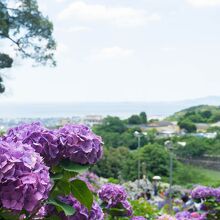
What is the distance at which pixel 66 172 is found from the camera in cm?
134

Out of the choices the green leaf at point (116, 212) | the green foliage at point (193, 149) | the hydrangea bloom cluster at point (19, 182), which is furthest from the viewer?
the green foliage at point (193, 149)

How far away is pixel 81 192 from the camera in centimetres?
133

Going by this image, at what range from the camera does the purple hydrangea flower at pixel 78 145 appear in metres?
1.32

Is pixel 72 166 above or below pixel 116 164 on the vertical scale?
above

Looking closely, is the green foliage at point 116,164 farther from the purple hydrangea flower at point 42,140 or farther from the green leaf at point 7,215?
the green leaf at point 7,215

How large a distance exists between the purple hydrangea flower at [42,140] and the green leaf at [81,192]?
0.07 metres

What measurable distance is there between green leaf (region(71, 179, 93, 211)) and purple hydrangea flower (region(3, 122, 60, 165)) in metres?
0.07

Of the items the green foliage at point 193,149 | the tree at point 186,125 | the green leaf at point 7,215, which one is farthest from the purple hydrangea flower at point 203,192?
the tree at point 186,125

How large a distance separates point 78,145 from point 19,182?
0.33m

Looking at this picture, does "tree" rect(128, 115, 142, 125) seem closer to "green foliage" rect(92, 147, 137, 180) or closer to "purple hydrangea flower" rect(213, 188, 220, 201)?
"green foliage" rect(92, 147, 137, 180)

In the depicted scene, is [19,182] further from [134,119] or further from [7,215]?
[134,119]

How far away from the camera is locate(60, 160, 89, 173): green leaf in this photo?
1.30 meters

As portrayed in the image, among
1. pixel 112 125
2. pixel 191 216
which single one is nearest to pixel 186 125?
pixel 112 125

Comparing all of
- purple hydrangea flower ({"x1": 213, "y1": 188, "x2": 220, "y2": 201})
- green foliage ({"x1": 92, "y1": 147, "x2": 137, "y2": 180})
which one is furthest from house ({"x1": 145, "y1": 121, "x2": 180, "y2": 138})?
purple hydrangea flower ({"x1": 213, "y1": 188, "x2": 220, "y2": 201})
